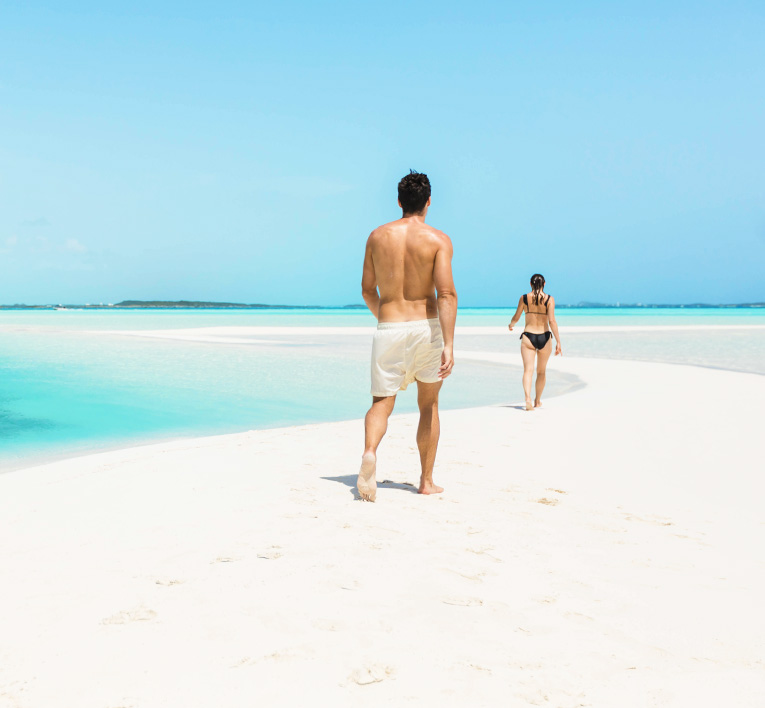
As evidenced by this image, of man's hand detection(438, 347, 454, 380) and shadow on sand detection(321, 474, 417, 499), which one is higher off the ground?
man's hand detection(438, 347, 454, 380)

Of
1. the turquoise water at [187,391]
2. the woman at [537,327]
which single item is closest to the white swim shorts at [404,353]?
the turquoise water at [187,391]

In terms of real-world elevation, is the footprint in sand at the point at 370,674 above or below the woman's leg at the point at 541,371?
below

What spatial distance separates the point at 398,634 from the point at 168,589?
1120mm

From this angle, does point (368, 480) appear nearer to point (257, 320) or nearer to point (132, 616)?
point (132, 616)

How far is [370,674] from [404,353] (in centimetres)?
244

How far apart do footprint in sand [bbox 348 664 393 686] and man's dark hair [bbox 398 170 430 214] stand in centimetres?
305

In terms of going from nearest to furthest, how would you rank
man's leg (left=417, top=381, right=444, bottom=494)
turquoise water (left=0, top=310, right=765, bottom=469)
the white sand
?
the white sand, man's leg (left=417, top=381, right=444, bottom=494), turquoise water (left=0, top=310, right=765, bottom=469)

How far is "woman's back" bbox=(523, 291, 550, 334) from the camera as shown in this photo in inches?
400

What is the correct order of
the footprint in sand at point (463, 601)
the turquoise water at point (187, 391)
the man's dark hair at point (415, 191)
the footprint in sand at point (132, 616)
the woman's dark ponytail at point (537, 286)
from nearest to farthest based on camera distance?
the footprint in sand at point (132, 616) → the footprint in sand at point (463, 601) → the man's dark hair at point (415, 191) → the turquoise water at point (187, 391) → the woman's dark ponytail at point (537, 286)

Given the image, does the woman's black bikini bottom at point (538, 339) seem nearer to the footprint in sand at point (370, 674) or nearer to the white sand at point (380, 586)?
the white sand at point (380, 586)

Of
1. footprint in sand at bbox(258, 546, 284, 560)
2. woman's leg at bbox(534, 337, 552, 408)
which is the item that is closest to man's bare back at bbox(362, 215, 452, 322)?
footprint in sand at bbox(258, 546, 284, 560)

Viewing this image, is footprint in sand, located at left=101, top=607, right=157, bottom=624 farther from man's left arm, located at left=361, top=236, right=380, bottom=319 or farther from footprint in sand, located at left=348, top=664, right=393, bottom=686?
man's left arm, located at left=361, top=236, right=380, bottom=319

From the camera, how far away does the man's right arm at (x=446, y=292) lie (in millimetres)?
4453

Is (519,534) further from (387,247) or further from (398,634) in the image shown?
(387,247)
